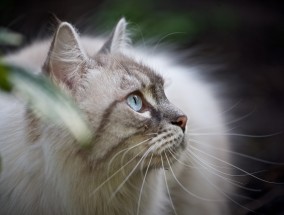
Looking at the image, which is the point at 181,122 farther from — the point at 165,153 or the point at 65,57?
the point at 65,57

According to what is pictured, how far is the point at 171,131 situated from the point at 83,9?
281 cm

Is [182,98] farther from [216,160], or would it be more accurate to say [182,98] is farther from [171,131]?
[171,131]

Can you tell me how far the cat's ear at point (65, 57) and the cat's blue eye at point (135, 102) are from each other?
0.23 meters

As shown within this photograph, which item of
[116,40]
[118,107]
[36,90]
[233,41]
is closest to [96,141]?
[118,107]

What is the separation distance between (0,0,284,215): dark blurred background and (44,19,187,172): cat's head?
1258mm

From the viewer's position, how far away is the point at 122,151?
2484 millimetres

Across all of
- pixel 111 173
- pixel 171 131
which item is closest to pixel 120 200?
pixel 111 173

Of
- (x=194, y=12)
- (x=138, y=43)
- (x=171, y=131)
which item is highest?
(x=194, y=12)

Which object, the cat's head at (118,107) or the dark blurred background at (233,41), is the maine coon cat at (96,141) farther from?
the dark blurred background at (233,41)

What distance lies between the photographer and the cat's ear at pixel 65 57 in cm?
240

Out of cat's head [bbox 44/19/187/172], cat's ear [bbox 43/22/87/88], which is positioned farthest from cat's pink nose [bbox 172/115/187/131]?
cat's ear [bbox 43/22/87/88]

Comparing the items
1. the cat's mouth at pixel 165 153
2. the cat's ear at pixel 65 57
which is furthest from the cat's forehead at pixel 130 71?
the cat's mouth at pixel 165 153

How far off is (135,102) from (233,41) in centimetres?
Answer: 280

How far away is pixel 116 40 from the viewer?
9.64 ft
